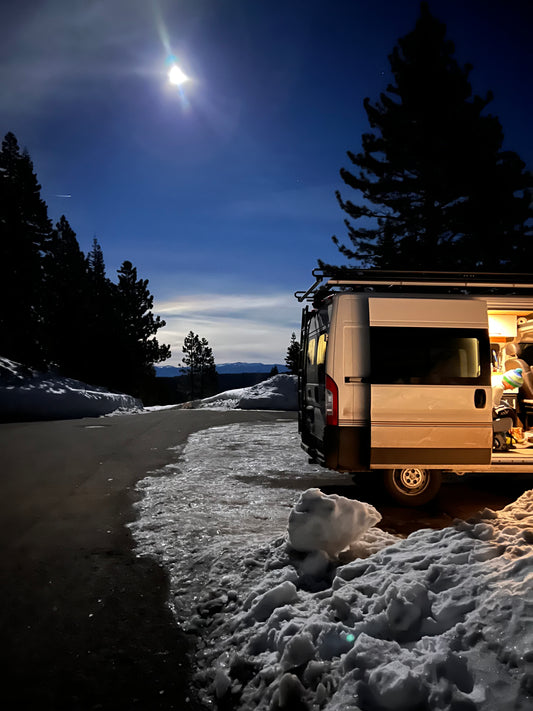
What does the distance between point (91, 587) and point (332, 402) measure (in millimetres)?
3330

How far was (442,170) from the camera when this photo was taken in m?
18.3

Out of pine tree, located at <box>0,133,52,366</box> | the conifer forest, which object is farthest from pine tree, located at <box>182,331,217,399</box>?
pine tree, located at <box>0,133,52,366</box>

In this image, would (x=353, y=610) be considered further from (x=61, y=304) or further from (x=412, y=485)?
(x=61, y=304)

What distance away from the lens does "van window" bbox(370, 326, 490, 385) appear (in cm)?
601

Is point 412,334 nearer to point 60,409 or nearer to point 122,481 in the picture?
point 122,481

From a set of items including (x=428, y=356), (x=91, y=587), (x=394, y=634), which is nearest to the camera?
(x=394, y=634)

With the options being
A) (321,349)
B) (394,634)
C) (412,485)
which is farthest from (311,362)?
(394,634)

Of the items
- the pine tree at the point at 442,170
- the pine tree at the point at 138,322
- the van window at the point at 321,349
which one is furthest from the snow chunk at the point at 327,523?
the pine tree at the point at 138,322

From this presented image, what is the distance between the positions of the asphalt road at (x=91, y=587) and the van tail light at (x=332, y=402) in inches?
52.7

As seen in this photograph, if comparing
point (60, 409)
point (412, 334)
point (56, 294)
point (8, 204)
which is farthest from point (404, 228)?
point (56, 294)

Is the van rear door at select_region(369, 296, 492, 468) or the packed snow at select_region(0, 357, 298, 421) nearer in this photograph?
the van rear door at select_region(369, 296, 492, 468)

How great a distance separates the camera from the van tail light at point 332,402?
594cm

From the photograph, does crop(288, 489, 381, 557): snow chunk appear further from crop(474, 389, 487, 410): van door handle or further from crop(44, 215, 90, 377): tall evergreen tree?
crop(44, 215, 90, 377): tall evergreen tree

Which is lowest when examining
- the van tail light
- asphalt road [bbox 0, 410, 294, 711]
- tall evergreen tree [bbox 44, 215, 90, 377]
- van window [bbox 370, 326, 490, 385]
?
asphalt road [bbox 0, 410, 294, 711]
